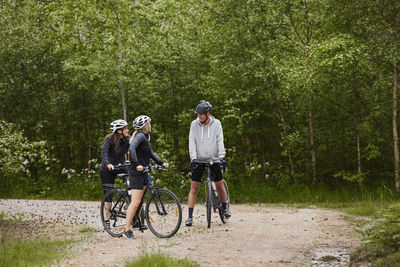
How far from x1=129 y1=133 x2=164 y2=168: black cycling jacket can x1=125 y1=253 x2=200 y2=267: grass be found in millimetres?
1807

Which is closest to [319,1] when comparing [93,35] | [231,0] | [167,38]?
[231,0]

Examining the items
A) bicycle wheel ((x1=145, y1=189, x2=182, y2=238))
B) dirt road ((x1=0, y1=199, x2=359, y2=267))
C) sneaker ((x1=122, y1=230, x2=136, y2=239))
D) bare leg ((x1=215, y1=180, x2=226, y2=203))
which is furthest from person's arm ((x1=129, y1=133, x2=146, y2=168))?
bare leg ((x1=215, y1=180, x2=226, y2=203))

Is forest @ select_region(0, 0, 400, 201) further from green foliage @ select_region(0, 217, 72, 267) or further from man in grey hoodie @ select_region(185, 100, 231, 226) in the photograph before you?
man in grey hoodie @ select_region(185, 100, 231, 226)

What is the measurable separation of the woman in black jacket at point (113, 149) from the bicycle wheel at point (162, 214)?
3.00ft

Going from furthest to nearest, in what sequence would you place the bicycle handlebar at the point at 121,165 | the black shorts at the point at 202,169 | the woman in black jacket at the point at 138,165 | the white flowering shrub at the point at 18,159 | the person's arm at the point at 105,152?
the white flowering shrub at the point at 18,159, the black shorts at the point at 202,169, the person's arm at the point at 105,152, the bicycle handlebar at the point at 121,165, the woman in black jacket at the point at 138,165

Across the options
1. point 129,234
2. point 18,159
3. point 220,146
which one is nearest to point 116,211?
point 129,234

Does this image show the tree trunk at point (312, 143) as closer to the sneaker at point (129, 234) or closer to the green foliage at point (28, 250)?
the sneaker at point (129, 234)

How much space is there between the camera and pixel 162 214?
299 inches

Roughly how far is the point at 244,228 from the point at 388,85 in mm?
6177

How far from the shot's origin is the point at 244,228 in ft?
28.1

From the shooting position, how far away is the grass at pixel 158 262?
562 centimetres

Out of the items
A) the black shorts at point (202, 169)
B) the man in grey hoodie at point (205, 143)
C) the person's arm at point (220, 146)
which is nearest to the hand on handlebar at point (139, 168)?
the man in grey hoodie at point (205, 143)

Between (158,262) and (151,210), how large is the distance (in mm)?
2037

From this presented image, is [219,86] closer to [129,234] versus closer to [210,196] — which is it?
[210,196]
